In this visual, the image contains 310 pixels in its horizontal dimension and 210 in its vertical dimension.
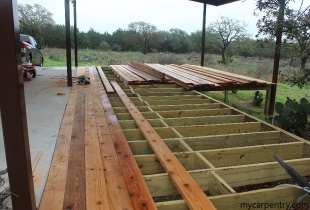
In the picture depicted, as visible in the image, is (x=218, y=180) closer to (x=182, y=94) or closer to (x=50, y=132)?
(x=50, y=132)

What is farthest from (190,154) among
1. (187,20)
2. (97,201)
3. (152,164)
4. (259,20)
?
(187,20)

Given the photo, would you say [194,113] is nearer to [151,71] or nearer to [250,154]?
[250,154]

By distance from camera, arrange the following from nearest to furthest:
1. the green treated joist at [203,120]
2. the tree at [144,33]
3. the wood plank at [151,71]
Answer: the green treated joist at [203,120], the wood plank at [151,71], the tree at [144,33]

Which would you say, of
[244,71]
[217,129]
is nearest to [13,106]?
[217,129]

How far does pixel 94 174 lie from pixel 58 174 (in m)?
0.29

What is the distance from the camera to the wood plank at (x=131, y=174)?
1.85m

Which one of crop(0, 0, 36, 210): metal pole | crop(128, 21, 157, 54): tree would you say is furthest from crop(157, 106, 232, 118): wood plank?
crop(128, 21, 157, 54): tree

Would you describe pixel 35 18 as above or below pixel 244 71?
above

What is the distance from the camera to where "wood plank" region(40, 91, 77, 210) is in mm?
1846

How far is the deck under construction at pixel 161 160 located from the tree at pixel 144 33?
2684cm

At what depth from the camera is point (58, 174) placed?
2.23 metres

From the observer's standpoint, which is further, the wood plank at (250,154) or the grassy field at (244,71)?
the grassy field at (244,71)

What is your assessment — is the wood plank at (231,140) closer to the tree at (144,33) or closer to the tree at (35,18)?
the tree at (144,33)

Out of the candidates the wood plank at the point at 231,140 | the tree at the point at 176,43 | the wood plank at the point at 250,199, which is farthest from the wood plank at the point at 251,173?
the tree at the point at 176,43
